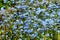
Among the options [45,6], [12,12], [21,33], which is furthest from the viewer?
[45,6]

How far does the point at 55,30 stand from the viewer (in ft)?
8.39

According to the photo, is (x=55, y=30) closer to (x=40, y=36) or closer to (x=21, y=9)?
(x=40, y=36)

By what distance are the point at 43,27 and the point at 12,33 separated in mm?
450

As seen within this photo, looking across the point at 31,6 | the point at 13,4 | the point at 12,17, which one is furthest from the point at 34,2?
the point at 12,17

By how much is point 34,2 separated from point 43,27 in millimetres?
544

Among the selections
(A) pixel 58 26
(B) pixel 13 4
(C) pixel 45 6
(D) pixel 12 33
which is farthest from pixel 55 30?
(B) pixel 13 4

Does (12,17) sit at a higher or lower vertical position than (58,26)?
higher

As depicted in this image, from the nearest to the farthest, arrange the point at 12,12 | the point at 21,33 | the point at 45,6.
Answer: the point at 21,33
the point at 12,12
the point at 45,6

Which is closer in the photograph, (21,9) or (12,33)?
(12,33)

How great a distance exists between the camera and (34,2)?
283 cm

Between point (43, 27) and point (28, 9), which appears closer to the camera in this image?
point (43, 27)

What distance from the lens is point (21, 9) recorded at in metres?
2.67

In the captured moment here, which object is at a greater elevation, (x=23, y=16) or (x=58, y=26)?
(x=23, y=16)

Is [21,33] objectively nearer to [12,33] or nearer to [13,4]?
[12,33]
